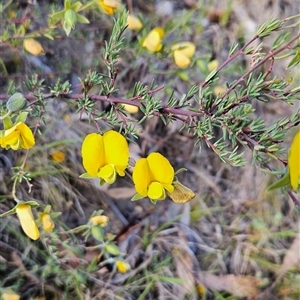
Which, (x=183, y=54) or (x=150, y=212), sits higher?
(x=183, y=54)

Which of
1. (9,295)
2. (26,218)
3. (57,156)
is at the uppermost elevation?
(26,218)

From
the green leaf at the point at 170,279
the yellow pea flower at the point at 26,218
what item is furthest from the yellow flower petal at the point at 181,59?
the green leaf at the point at 170,279

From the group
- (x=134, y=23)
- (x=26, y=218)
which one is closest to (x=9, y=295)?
(x=26, y=218)

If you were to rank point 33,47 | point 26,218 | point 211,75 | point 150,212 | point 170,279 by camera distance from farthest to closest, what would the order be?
point 150,212 → point 170,279 → point 33,47 → point 26,218 → point 211,75

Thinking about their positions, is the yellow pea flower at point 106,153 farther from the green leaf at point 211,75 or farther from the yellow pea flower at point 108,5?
the yellow pea flower at point 108,5

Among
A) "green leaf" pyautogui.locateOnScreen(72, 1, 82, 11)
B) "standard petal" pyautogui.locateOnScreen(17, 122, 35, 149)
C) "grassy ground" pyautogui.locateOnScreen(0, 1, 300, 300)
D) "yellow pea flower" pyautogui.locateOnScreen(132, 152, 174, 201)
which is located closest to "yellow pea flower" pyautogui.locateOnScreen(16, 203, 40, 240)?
"standard petal" pyautogui.locateOnScreen(17, 122, 35, 149)

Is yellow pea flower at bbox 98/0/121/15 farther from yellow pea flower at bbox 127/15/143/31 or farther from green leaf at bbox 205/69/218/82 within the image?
green leaf at bbox 205/69/218/82

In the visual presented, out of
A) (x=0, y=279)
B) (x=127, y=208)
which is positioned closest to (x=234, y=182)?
(x=127, y=208)

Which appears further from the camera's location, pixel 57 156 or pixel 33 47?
pixel 57 156

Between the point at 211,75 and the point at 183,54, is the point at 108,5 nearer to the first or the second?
the point at 183,54
